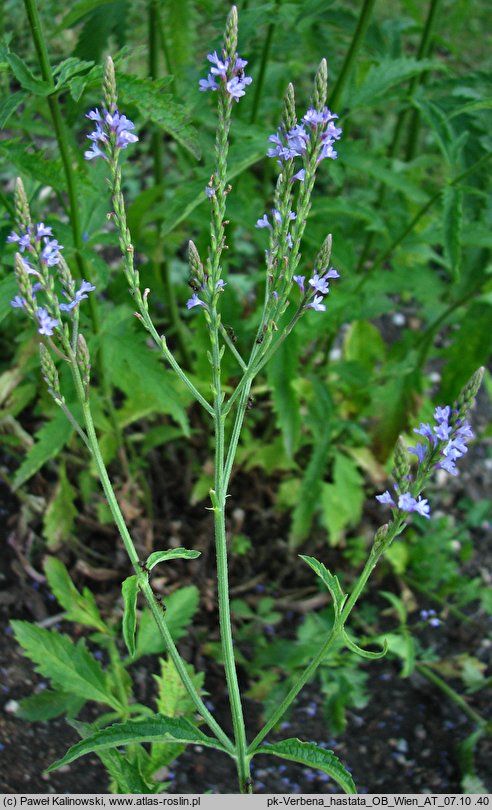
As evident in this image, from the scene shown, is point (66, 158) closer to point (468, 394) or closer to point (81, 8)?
point (81, 8)

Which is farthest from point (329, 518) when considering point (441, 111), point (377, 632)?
point (441, 111)

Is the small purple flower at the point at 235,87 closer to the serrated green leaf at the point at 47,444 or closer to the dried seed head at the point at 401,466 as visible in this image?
the dried seed head at the point at 401,466

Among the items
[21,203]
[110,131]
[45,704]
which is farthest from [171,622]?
[110,131]

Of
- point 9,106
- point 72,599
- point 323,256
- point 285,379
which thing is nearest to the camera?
point 323,256

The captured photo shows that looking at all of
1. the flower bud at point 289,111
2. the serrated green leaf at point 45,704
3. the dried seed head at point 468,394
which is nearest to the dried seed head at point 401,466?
the dried seed head at point 468,394

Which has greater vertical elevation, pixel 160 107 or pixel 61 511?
pixel 160 107

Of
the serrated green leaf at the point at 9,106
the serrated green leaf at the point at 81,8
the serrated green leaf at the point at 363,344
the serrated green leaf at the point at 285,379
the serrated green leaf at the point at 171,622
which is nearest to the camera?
the serrated green leaf at the point at 9,106
